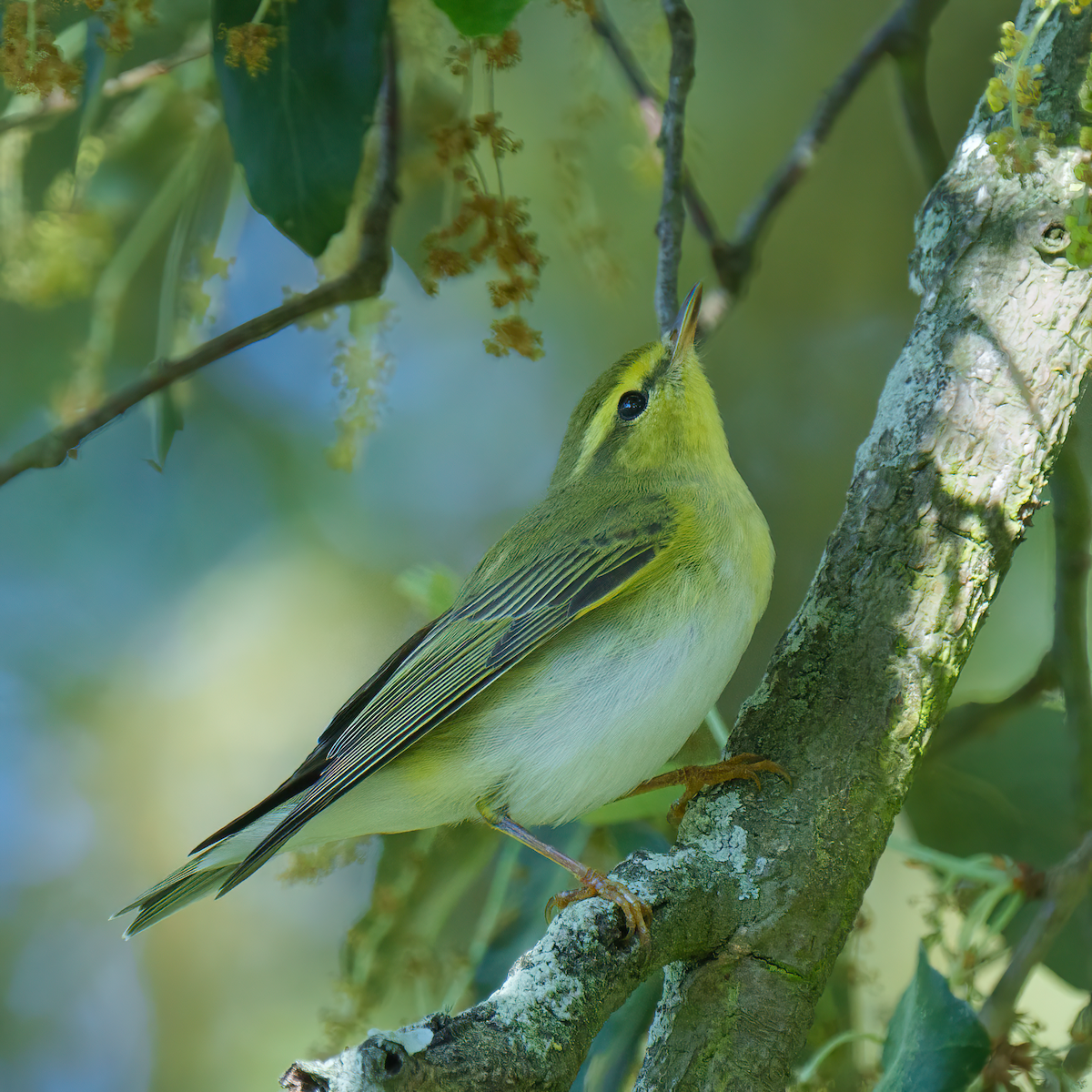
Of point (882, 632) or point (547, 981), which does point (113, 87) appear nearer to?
point (882, 632)

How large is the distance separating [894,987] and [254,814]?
10.2 ft

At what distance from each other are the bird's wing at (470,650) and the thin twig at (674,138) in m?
0.60

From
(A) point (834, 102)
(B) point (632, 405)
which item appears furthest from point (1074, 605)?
(A) point (834, 102)

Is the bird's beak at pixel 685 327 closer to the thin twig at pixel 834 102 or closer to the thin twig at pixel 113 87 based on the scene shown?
the thin twig at pixel 834 102

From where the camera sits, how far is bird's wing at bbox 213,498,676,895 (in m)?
2.24

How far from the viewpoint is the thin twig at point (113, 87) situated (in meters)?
2.88

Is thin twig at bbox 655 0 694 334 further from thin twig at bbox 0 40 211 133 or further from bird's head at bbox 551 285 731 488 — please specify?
thin twig at bbox 0 40 211 133

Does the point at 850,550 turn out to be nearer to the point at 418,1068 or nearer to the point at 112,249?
the point at 418,1068

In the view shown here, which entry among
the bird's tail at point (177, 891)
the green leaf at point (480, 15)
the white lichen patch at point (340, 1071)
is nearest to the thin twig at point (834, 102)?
the green leaf at point (480, 15)

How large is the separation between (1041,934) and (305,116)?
7.91ft

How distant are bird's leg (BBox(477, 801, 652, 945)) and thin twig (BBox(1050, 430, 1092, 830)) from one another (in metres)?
1.52

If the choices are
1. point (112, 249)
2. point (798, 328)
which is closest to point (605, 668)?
point (112, 249)

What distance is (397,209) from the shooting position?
3.23 metres

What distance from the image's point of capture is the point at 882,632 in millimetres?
2086
